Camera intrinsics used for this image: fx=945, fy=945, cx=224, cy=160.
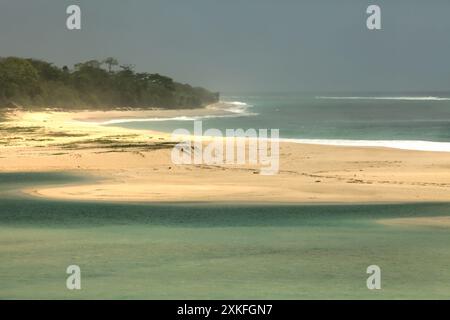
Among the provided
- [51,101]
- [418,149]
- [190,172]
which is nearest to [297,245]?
[190,172]

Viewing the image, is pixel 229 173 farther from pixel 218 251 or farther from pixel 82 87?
pixel 82 87

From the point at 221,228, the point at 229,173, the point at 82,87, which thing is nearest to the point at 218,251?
the point at 221,228

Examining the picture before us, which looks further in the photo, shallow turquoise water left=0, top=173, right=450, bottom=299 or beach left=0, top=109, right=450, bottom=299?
beach left=0, top=109, right=450, bottom=299

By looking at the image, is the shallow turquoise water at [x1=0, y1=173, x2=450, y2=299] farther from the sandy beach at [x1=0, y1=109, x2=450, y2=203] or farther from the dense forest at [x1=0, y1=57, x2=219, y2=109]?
the dense forest at [x1=0, y1=57, x2=219, y2=109]

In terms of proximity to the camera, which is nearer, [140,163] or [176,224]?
[176,224]

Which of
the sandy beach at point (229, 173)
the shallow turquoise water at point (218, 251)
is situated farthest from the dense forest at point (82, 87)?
the shallow turquoise water at point (218, 251)

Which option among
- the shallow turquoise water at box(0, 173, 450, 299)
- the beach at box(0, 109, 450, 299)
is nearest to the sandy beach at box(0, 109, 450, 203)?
the beach at box(0, 109, 450, 299)
